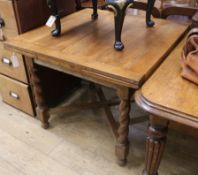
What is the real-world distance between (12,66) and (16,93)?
199 mm

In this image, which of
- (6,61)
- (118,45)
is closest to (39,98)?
(6,61)

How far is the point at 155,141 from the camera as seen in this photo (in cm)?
90

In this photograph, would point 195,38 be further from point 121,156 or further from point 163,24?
point 121,156

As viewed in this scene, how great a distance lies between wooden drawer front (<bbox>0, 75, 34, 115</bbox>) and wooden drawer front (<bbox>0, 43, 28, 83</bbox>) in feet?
0.15

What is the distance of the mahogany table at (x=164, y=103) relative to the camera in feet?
2.49

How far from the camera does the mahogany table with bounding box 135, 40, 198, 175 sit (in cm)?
76

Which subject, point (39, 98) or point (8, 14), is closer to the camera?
point (8, 14)

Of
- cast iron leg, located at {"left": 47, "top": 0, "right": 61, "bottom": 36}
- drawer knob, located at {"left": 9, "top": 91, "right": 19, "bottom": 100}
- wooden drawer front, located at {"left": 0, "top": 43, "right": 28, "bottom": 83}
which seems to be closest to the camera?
cast iron leg, located at {"left": 47, "top": 0, "right": 61, "bottom": 36}

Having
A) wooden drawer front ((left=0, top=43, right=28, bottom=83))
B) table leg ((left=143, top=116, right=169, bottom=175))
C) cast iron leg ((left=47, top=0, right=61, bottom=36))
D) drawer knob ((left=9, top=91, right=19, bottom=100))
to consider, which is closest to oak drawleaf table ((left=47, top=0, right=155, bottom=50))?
cast iron leg ((left=47, top=0, right=61, bottom=36))

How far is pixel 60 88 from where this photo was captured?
5.67 feet

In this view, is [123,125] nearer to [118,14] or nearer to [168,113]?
[168,113]

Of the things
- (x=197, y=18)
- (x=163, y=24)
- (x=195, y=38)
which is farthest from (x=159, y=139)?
(x=163, y=24)

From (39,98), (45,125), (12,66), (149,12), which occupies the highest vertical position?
(149,12)

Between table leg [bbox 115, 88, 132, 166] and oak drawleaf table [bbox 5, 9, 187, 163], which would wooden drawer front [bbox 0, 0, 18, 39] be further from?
table leg [bbox 115, 88, 132, 166]
